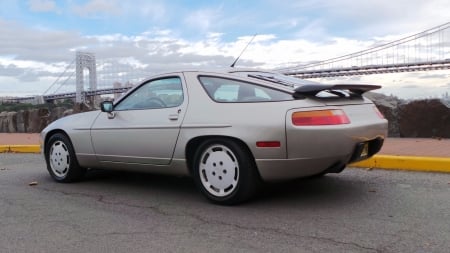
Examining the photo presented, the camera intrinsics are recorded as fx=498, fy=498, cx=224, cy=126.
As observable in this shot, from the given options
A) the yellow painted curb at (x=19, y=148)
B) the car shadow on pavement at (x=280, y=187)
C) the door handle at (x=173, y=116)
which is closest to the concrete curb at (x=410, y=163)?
the car shadow on pavement at (x=280, y=187)

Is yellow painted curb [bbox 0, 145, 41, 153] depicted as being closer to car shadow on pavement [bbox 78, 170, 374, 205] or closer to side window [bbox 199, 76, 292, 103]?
car shadow on pavement [bbox 78, 170, 374, 205]

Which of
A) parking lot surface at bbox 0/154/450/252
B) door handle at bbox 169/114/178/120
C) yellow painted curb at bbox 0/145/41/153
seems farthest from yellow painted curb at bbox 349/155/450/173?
yellow painted curb at bbox 0/145/41/153

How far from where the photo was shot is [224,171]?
4711 mm

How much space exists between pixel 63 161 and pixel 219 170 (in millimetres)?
2499

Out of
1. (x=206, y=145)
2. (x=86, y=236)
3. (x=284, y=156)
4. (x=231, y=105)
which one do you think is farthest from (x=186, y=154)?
(x=86, y=236)

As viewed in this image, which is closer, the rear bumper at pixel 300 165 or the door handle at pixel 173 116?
the rear bumper at pixel 300 165

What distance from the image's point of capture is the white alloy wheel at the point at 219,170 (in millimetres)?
4668

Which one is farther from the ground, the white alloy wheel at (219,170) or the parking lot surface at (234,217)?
the white alloy wheel at (219,170)

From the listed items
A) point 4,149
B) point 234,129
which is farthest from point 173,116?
point 4,149

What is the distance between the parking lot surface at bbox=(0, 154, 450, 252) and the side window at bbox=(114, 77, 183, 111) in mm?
982

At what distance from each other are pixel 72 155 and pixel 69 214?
1.60m

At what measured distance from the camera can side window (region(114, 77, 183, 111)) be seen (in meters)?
5.29

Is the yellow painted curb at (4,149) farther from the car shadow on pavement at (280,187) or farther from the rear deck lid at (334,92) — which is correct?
the rear deck lid at (334,92)

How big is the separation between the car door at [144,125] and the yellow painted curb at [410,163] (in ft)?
8.05
